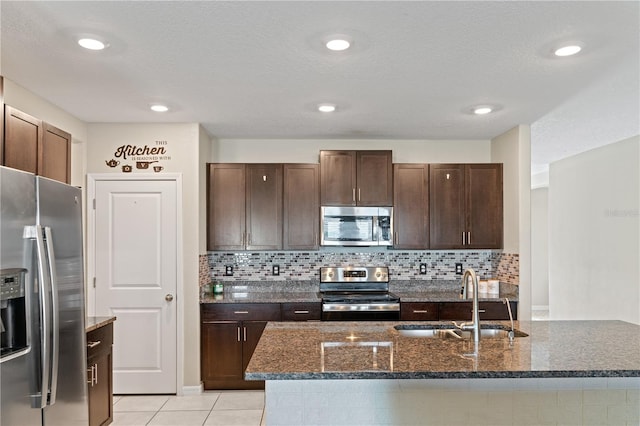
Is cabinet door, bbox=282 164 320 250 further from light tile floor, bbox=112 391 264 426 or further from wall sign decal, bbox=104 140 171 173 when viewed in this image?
light tile floor, bbox=112 391 264 426

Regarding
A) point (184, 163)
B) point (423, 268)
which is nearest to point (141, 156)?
point (184, 163)

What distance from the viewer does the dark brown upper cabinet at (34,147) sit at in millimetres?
2717

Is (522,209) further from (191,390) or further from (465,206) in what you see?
(191,390)

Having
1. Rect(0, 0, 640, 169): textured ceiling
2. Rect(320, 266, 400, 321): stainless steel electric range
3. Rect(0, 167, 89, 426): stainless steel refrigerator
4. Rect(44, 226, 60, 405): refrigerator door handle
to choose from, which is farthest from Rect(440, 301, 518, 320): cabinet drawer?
Rect(44, 226, 60, 405): refrigerator door handle

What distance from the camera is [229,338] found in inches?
183

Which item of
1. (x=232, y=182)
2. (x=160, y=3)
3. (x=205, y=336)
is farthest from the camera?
(x=232, y=182)

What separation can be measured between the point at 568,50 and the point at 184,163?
321 centimetres

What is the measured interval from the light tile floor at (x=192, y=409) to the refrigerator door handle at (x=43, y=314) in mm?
1716

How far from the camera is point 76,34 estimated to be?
2539 mm

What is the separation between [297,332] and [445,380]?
904 mm

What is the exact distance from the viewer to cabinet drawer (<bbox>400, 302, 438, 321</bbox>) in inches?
184

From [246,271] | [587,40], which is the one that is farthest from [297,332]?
[246,271]

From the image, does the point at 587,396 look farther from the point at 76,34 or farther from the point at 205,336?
the point at 205,336

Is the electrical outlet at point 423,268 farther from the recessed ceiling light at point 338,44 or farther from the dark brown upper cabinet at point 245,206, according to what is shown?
the recessed ceiling light at point 338,44
